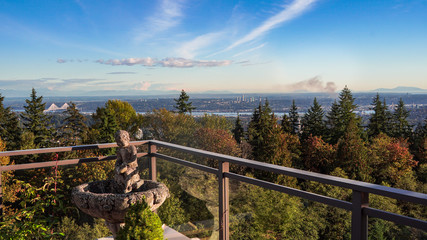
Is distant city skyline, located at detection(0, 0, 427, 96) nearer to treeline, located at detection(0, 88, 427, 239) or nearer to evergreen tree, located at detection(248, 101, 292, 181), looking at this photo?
treeline, located at detection(0, 88, 427, 239)

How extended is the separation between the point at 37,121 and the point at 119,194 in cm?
2963

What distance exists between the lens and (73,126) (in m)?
30.5

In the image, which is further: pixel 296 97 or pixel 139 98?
pixel 296 97

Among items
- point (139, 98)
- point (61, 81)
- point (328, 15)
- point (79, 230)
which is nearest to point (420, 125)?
point (328, 15)

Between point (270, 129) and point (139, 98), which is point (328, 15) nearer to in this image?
point (270, 129)

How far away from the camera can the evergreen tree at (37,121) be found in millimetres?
27453

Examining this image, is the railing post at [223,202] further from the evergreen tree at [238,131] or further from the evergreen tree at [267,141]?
the evergreen tree at [238,131]

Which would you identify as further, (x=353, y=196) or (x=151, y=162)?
(x=151, y=162)

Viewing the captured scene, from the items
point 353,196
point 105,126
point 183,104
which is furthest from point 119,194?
point 183,104

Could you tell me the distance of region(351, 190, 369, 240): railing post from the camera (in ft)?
4.94

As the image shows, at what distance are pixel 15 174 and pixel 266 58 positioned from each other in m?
40.3

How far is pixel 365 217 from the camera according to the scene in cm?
151

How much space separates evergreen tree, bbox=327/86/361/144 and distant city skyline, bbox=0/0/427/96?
468 cm

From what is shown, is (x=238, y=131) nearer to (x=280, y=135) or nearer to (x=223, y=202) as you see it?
(x=280, y=135)
